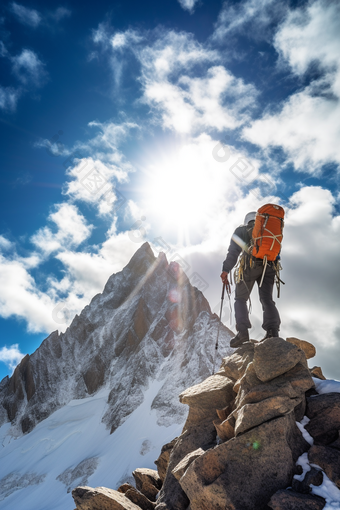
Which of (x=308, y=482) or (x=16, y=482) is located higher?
(x=308, y=482)

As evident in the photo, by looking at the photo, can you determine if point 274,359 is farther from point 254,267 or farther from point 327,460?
point 254,267

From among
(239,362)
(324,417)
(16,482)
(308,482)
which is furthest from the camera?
(16,482)

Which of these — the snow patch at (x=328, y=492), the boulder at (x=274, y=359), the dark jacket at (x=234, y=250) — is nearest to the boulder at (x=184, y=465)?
the boulder at (x=274, y=359)

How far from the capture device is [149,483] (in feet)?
23.9

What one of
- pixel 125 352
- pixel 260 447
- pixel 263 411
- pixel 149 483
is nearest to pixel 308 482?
pixel 260 447

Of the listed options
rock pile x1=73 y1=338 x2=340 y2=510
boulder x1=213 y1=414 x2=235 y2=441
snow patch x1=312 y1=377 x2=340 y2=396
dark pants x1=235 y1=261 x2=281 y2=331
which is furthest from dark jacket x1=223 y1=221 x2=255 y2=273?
boulder x1=213 y1=414 x2=235 y2=441

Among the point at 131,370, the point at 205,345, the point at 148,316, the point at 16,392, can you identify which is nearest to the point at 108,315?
the point at 148,316

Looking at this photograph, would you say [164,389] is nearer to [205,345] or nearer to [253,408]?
[205,345]

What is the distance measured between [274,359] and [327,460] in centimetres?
168

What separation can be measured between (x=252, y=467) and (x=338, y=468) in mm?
1213

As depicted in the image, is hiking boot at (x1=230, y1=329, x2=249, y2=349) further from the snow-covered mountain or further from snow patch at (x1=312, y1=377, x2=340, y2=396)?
the snow-covered mountain

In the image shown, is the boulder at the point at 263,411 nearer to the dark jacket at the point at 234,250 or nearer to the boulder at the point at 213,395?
the boulder at the point at 213,395

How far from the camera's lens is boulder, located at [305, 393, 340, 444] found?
4650 millimetres

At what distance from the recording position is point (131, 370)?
72062 millimetres
